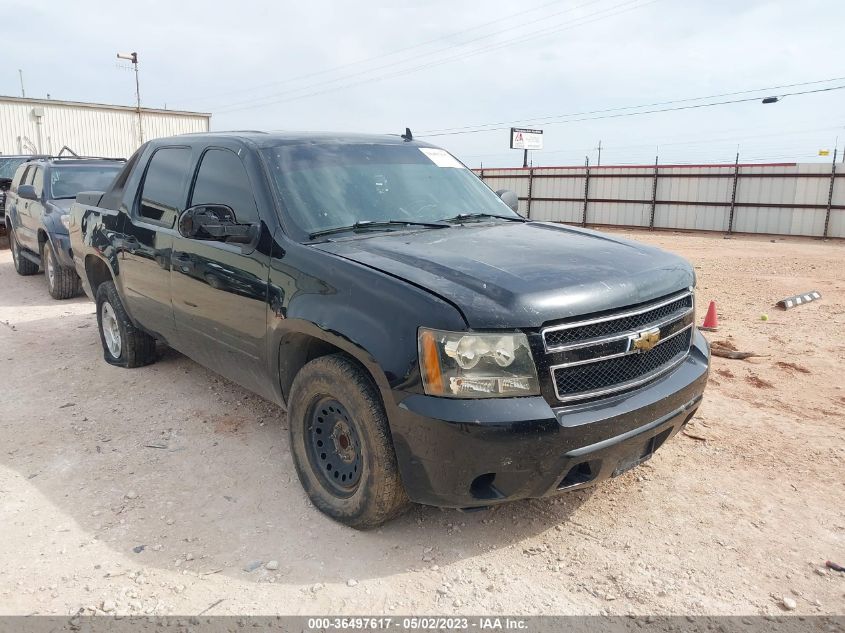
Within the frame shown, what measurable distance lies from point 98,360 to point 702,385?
5.07m

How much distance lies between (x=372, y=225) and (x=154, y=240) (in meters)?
1.83

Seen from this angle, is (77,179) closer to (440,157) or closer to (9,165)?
(440,157)

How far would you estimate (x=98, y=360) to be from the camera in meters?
5.89

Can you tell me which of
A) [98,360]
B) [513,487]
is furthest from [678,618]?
[98,360]

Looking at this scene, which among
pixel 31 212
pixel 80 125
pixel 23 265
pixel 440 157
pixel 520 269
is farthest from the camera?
pixel 80 125

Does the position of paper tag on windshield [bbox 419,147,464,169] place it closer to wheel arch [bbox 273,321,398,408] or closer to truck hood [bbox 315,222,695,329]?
truck hood [bbox 315,222,695,329]

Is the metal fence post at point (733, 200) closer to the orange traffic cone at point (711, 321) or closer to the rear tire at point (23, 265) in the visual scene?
the orange traffic cone at point (711, 321)

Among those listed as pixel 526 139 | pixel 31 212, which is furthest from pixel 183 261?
pixel 526 139

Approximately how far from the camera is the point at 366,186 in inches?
148

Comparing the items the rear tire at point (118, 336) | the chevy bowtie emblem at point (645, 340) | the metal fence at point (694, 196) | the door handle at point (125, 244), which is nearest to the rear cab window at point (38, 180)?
the rear tire at point (118, 336)

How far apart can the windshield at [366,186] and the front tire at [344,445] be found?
33.1 inches

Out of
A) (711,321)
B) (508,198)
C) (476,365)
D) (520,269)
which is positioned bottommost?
(711,321)

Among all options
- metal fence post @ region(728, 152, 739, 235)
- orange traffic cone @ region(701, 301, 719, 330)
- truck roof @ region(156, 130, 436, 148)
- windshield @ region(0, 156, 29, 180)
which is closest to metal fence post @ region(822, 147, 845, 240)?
metal fence post @ region(728, 152, 739, 235)

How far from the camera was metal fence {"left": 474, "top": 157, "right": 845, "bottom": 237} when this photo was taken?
20.3 metres
